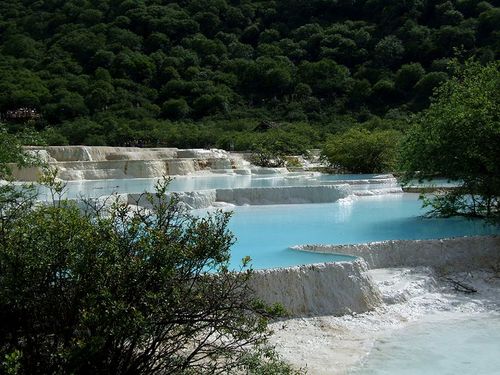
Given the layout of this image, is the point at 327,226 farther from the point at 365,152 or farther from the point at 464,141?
the point at 365,152

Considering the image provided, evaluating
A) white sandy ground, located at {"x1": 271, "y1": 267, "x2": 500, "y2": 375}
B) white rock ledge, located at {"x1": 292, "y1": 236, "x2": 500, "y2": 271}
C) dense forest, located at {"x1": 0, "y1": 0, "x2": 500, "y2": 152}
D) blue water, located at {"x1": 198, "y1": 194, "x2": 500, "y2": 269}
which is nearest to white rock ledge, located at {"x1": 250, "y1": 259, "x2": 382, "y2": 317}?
white sandy ground, located at {"x1": 271, "y1": 267, "x2": 500, "y2": 375}

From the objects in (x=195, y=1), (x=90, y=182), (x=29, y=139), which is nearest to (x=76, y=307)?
(x=29, y=139)

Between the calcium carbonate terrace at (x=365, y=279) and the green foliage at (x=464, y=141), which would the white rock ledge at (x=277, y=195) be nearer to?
the calcium carbonate terrace at (x=365, y=279)

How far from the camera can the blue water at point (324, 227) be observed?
8.60 meters

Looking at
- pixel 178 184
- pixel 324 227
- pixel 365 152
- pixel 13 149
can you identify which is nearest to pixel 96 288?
pixel 13 149

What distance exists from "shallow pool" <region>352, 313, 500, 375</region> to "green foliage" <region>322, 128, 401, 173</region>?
1458 centimetres

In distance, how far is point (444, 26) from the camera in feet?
144

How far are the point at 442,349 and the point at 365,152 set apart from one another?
52.4 ft

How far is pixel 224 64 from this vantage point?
50.7 meters

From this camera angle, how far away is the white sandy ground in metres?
6.06

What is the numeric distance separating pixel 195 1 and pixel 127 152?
128 ft

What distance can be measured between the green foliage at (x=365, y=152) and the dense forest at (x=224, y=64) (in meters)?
6.41

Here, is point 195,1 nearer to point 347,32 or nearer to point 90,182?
point 347,32

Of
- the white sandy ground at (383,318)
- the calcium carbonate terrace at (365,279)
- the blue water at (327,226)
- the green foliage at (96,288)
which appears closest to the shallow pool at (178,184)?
the blue water at (327,226)
